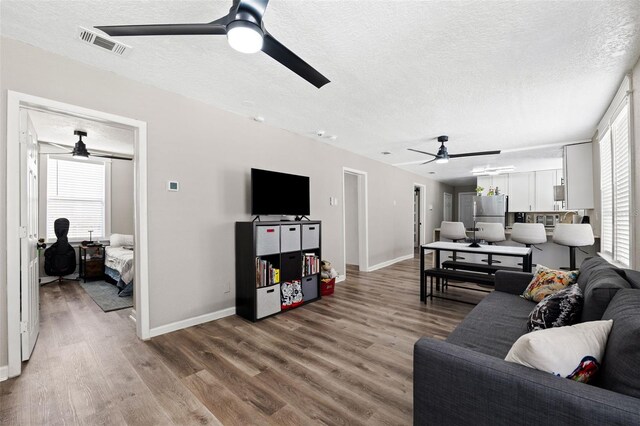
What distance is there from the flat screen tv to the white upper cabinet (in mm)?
4256

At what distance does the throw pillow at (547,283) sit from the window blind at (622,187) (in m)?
0.84

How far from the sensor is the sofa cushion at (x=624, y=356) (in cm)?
90

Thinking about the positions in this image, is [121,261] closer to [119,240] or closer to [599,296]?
[119,240]

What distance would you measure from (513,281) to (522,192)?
6436 mm

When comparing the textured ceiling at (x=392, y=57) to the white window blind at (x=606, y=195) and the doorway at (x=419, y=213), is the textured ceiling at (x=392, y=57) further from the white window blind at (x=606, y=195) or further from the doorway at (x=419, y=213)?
the doorway at (x=419, y=213)

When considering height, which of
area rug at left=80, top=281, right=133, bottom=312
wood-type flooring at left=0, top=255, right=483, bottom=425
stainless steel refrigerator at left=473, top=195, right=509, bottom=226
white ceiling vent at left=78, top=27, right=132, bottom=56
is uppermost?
white ceiling vent at left=78, top=27, right=132, bottom=56

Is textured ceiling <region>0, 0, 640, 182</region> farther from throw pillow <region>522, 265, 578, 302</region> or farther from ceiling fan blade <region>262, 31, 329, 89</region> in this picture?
throw pillow <region>522, 265, 578, 302</region>

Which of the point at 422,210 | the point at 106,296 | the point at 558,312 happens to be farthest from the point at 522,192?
the point at 106,296

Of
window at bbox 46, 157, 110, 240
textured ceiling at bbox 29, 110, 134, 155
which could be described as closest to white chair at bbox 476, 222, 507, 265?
textured ceiling at bbox 29, 110, 134, 155

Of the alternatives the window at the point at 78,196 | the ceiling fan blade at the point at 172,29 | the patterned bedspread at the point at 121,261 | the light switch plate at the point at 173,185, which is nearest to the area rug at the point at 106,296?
the patterned bedspread at the point at 121,261

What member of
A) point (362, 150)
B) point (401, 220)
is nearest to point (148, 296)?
point (362, 150)

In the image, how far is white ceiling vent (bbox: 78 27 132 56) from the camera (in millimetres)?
→ 2035

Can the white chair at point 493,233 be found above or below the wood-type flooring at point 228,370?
above

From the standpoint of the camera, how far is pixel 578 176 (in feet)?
15.1
